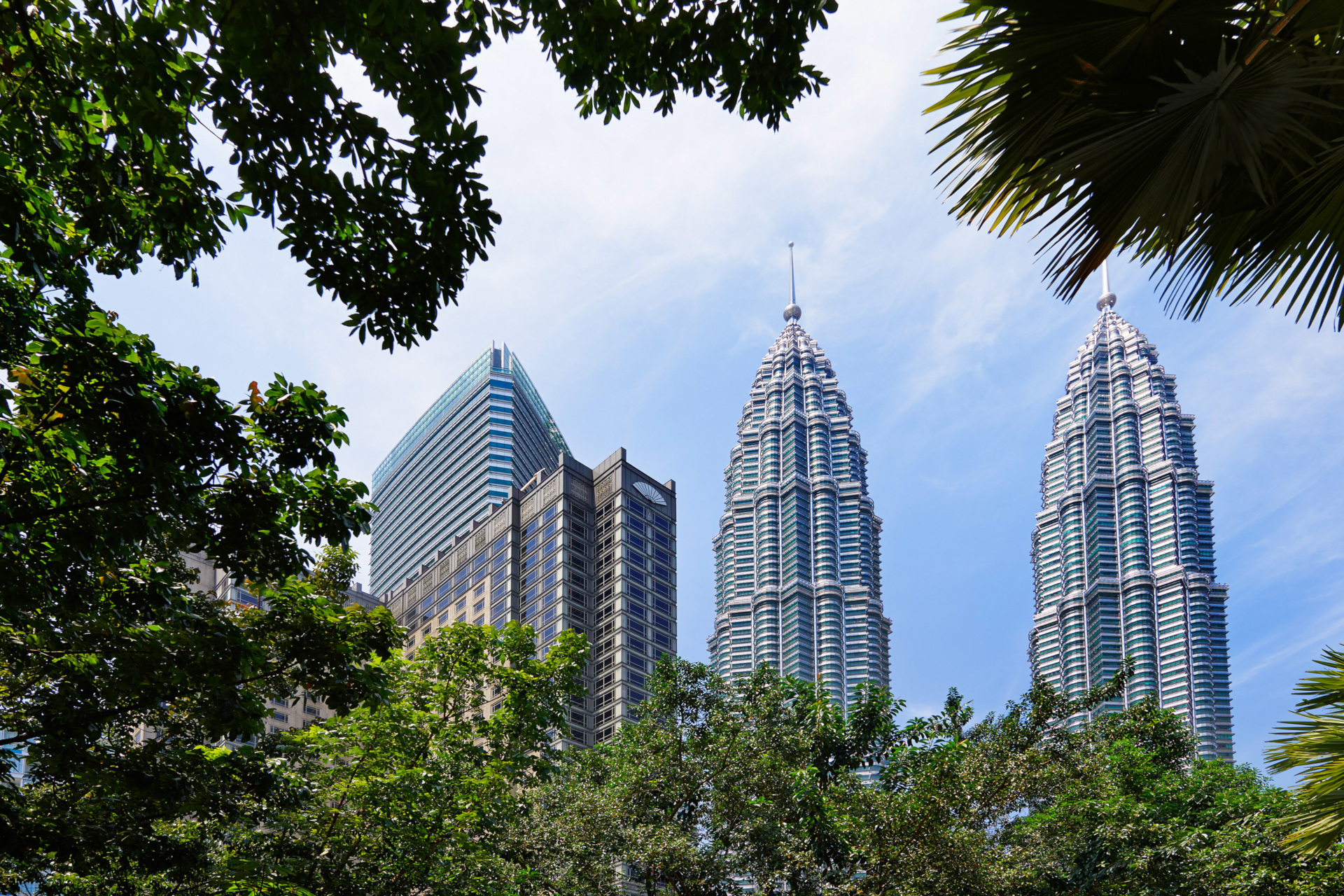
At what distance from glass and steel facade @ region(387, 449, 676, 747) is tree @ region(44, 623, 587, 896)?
84079 millimetres

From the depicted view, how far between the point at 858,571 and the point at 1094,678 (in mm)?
41874

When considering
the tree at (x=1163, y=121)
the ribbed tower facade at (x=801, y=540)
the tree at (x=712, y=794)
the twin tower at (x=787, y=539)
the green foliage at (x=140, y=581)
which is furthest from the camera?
the ribbed tower facade at (x=801, y=540)

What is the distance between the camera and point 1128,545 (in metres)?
142

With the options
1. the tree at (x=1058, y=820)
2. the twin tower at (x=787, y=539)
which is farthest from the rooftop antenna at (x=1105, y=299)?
the tree at (x=1058, y=820)

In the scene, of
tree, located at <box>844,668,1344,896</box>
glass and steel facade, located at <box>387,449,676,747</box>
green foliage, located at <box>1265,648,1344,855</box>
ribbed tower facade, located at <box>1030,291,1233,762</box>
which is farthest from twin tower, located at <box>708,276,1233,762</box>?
→ green foliage, located at <box>1265,648,1344,855</box>

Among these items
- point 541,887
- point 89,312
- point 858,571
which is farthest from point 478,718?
point 858,571

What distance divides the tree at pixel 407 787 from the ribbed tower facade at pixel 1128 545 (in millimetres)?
129790

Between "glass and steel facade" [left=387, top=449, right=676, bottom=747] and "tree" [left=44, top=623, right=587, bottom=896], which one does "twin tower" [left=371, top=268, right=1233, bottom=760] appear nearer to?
"glass and steel facade" [left=387, top=449, right=676, bottom=747]

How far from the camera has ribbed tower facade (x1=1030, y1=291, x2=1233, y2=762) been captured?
5281 inches

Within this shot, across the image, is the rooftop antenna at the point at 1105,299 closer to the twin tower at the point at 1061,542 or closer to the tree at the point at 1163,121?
the twin tower at the point at 1061,542

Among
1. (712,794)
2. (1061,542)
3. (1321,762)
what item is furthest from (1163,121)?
(1061,542)

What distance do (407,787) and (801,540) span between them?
6471 inches

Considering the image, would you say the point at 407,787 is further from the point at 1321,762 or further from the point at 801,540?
the point at 801,540

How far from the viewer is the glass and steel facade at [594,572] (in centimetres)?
10144
